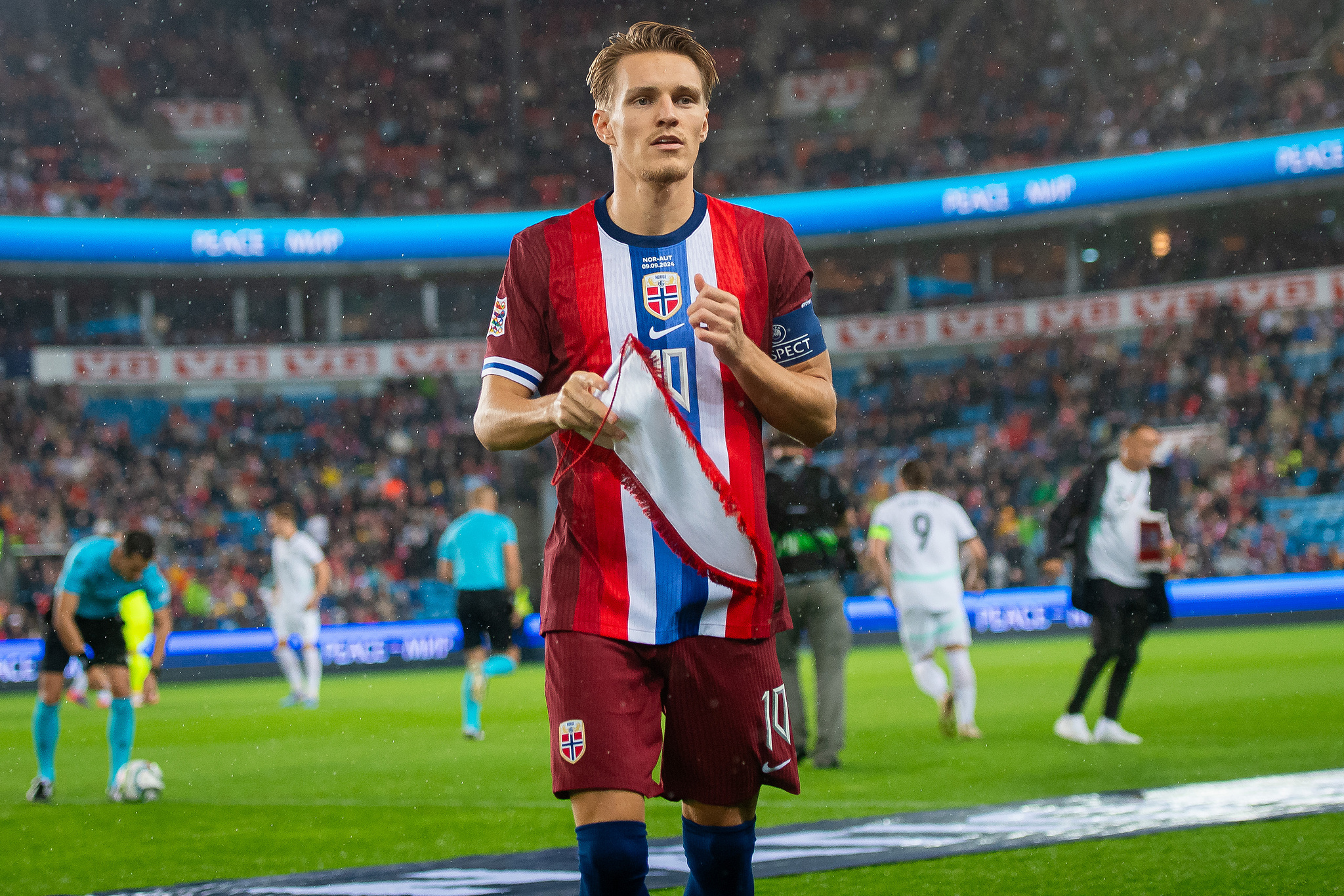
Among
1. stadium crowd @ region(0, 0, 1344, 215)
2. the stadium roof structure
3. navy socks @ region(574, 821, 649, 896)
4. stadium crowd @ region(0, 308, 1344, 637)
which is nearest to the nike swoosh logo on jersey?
navy socks @ region(574, 821, 649, 896)

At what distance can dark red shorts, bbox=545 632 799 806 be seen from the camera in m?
2.48

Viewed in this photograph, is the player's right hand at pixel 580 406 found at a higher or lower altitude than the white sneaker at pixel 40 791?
higher

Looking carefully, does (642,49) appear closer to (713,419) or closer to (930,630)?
(713,419)

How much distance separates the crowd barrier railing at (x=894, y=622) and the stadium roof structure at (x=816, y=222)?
26.3 ft

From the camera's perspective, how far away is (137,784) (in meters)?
7.27

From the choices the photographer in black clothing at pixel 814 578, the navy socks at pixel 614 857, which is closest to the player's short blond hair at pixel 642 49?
the navy socks at pixel 614 857

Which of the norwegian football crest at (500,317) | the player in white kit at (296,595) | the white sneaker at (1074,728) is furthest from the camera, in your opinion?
the player in white kit at (296,595)

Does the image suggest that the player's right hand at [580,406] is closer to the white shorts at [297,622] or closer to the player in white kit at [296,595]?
the player in white kit at [296,595]

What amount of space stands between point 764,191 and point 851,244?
2025 millimetres

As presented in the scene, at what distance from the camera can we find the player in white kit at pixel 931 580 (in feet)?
28.0

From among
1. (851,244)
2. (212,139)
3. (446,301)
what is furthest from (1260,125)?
(212,139)

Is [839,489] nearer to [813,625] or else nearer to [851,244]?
[813,625]

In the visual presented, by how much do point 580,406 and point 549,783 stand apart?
5.49m

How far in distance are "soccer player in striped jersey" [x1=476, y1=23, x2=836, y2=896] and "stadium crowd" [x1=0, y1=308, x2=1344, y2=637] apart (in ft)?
58.8
